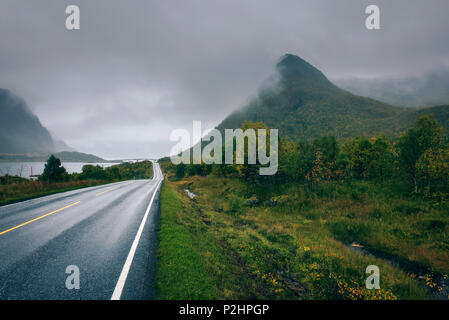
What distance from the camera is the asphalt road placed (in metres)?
3.75

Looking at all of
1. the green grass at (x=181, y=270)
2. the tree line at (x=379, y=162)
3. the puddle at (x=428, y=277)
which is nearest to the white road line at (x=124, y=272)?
the green grass at (x=181, y=270)

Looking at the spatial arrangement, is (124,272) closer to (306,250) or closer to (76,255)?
(76,255)

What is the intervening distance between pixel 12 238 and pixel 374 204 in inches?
920

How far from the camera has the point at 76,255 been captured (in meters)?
5.16

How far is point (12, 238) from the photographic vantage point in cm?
605

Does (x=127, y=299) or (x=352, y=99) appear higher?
(x=352, y=99)

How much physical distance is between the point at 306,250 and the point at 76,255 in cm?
1008
